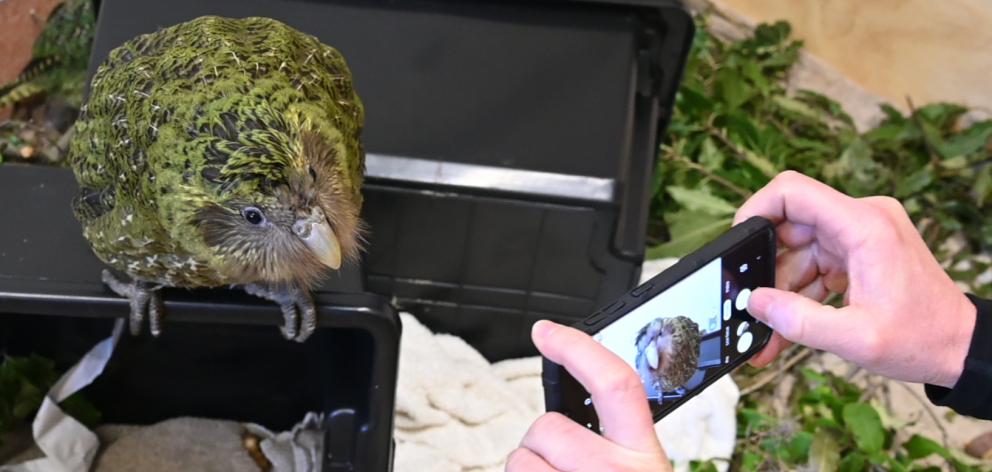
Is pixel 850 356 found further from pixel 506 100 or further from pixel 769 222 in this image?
pixel 506 100

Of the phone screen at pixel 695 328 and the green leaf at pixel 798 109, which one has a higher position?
the green leaf at pixel 798 109

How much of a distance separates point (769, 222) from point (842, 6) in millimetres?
1148

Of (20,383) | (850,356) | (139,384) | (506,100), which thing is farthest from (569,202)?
(20,383)

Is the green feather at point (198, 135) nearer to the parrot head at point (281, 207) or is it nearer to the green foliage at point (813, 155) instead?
the parrot head at point (281, 207)

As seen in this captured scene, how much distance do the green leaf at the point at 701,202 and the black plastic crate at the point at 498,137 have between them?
0.75 feet

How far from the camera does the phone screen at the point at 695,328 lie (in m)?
0.75

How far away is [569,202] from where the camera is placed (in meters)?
1.15

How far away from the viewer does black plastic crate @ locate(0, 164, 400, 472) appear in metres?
0.86

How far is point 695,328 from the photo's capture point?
790 mm

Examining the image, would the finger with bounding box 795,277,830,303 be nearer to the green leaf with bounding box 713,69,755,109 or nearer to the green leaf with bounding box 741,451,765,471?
the green leaf with bounding box 741,451,765,471

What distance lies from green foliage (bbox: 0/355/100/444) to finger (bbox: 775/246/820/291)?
0.91 m

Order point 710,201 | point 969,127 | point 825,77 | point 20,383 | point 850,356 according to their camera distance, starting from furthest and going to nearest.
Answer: point 825,77 < point 969,127 < point 710,201 < point 20,383 < point 850,356

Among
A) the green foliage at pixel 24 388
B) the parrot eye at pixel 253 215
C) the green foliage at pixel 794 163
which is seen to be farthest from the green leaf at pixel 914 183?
the green foliage at pixel 24 388

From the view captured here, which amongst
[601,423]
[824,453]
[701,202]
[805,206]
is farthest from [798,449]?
[601,423]
